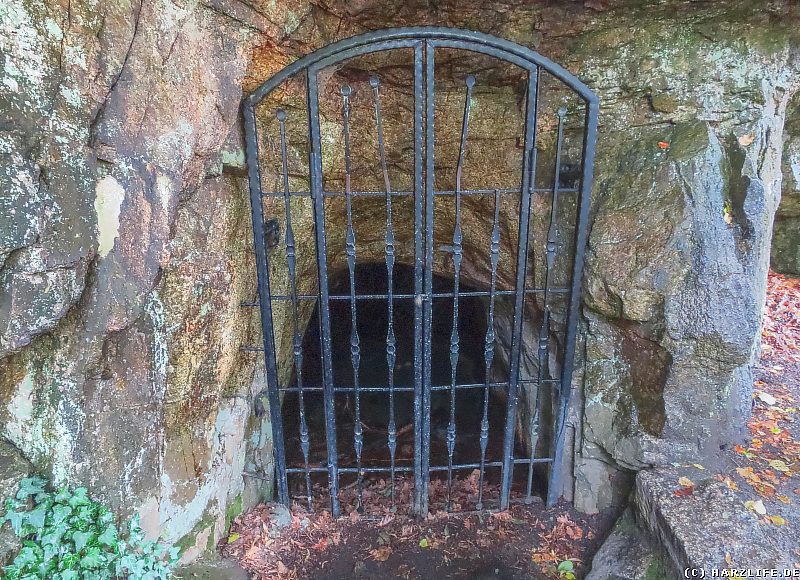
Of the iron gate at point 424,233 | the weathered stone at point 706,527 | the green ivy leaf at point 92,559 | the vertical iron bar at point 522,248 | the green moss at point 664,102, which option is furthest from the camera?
the green moss at point 664,102

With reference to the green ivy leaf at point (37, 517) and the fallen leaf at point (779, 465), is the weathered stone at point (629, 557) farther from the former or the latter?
the green ivy leaf at point (37, 517)

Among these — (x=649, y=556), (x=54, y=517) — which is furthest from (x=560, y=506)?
(x=54, y=517)

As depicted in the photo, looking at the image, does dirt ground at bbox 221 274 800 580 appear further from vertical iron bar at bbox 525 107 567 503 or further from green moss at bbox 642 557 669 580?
green moss at bbox 642 557 669 580

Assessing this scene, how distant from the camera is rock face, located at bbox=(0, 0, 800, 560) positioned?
2131 millimetres

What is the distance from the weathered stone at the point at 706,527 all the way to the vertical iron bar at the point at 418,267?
4.58 ft

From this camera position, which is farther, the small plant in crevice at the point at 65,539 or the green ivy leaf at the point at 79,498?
the green ivy leaf at the point at 79,498

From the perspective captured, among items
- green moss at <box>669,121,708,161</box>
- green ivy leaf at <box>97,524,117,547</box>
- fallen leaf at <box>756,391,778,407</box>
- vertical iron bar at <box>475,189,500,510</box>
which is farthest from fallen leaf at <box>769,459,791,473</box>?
green ivy leaf at <box>97,524,117,547</box>

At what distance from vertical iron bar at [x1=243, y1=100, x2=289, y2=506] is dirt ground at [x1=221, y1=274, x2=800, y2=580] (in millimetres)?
360

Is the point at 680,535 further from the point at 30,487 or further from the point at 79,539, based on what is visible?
the point at 30,487

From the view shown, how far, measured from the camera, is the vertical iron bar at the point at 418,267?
9.96 feet

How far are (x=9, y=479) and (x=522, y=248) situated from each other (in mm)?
2793

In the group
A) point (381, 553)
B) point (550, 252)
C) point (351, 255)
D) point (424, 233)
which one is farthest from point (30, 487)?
point (550, 252)

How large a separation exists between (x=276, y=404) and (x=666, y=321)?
249 centimetres

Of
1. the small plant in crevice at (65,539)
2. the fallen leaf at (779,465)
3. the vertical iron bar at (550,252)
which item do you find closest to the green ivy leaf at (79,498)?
the small plant in crevice at (65,539)
